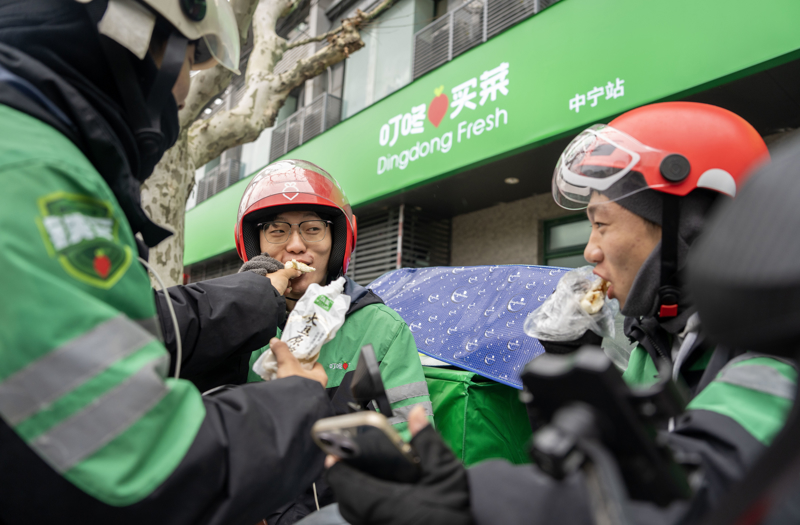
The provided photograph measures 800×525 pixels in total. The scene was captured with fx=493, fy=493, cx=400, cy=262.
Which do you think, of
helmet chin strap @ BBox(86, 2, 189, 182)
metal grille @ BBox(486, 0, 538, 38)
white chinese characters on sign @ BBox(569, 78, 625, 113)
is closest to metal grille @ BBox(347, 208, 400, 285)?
metal grille @ BBox(486, 0, 538, 38)

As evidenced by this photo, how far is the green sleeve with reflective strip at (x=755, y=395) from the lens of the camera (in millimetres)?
934

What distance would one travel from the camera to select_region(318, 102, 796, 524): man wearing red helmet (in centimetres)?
95

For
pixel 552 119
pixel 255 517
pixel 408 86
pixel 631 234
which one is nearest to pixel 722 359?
pixel 631 234

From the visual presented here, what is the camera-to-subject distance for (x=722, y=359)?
4.16ft

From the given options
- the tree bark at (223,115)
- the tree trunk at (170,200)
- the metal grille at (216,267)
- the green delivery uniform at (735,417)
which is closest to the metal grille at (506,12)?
the tree bark at (223,115)

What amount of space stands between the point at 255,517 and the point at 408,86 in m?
7.24

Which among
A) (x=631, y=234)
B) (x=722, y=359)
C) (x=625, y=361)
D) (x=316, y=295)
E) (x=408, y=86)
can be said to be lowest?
(x=625, y=361)

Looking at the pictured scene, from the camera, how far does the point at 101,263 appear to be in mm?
960

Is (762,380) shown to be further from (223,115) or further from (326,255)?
(223,115)

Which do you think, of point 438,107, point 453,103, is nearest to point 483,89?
point 453,103

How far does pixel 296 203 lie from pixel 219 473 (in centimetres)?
178

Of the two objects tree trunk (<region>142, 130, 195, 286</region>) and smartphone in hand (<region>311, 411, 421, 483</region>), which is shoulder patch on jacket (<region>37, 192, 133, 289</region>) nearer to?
smartphone in hand (<region>311, 411, 421, 483</region>)

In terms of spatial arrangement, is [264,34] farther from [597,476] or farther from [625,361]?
[597,476]

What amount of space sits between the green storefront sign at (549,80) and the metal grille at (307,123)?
2.72m
